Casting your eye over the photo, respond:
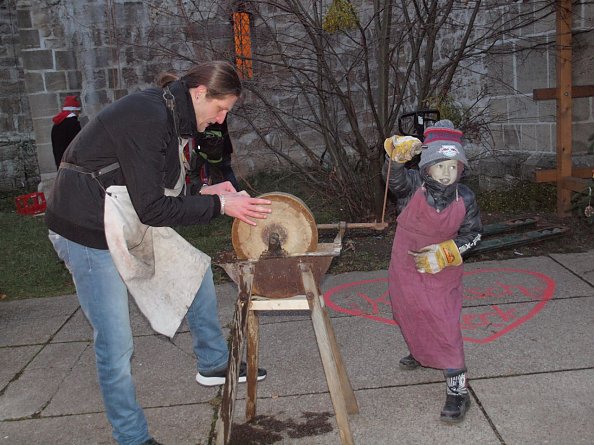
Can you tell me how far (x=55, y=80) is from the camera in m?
11.1

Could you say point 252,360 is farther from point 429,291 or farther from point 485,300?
point 485,300

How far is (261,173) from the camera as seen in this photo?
1131cm

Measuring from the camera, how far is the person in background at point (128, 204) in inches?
108

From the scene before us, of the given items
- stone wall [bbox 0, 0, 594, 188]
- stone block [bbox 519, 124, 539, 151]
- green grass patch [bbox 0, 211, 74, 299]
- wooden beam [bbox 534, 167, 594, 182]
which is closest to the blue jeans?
green grass patch [bbox 0, 211, 74, 299]

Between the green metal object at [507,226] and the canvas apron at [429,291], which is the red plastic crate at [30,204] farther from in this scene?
the canvas apron at [429,291]

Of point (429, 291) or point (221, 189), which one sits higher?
point (221, 189)

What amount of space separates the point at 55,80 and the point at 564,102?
8191mm

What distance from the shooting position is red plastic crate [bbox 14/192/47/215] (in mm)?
10664

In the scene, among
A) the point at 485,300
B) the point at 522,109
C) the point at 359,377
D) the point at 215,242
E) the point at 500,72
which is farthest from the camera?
the point at 500,72

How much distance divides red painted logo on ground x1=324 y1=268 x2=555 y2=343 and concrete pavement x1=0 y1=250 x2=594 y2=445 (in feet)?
0.04

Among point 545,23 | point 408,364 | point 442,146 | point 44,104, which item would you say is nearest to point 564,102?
point 545,23

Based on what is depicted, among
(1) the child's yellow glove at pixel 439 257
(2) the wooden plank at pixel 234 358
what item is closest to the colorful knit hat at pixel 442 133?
(1) the child's yellow glove at pixel 439 257

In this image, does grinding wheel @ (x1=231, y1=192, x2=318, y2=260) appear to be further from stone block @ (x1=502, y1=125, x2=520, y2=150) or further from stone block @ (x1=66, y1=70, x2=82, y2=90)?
stone block @ (x1=66, y1=70, x2=82, y2=90)

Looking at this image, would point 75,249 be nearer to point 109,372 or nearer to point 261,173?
point 109,372
